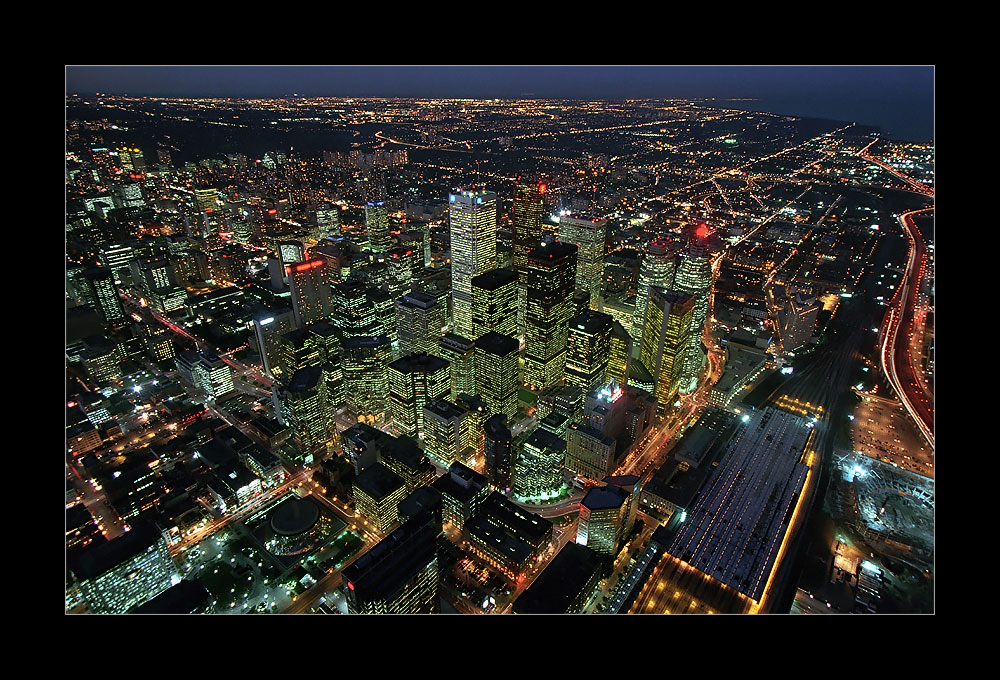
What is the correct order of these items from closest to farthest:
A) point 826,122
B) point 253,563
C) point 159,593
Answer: point 159,593 < point 253,563 < point 826,122

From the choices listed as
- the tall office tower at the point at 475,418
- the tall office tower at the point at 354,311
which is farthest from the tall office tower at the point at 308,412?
the tall office tower at the point at 475,418

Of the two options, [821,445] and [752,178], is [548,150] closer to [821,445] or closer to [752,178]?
[752,178]

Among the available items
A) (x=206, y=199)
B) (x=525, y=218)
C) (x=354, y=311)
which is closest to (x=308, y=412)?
(x=354, y=311)

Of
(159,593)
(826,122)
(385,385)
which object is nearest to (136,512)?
(159,593)

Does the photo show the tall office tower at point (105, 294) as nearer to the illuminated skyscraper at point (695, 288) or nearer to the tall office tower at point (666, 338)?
the tall office tower at point (666, 338)

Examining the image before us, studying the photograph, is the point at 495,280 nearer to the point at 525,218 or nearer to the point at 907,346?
the point at 525,218

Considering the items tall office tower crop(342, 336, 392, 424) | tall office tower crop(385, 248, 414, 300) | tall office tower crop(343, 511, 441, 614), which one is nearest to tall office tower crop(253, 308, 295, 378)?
tall office tower crop(342, 336, 392, 424)

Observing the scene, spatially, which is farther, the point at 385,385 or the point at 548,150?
the point at 548,150
